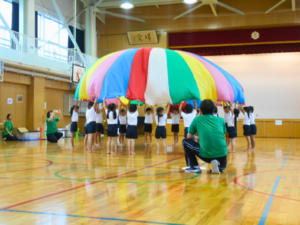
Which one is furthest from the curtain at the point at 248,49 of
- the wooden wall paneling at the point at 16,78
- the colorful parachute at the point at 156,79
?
the colorful parachute at the point at 156,79

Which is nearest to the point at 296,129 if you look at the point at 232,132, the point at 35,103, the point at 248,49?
the point at 248,49

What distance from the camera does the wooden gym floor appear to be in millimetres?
2512

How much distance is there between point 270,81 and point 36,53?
11077 mm

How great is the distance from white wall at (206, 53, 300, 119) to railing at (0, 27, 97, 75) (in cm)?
792

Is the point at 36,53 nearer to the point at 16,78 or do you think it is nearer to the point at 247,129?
the point at 16,78

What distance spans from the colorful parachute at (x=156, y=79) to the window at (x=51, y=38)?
21.0 feet

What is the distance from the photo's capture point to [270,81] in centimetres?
1630

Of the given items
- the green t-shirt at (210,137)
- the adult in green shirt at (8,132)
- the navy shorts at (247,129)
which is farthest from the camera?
the adult in green shirt at (8,132)

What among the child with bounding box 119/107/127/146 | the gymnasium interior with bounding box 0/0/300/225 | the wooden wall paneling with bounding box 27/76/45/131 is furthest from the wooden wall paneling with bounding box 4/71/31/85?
the child with bounding box 119/107/127/146

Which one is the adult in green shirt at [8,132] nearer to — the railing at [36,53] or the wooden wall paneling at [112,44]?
the railing at [36,53]

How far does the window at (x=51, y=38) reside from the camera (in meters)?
13.3

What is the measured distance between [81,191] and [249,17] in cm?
1406

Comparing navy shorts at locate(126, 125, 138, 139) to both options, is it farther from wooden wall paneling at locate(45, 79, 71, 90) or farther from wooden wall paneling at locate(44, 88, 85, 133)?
wooden wall paneling at locate(44, 88, 85, 133)

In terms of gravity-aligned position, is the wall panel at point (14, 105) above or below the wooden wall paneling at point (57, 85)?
below
